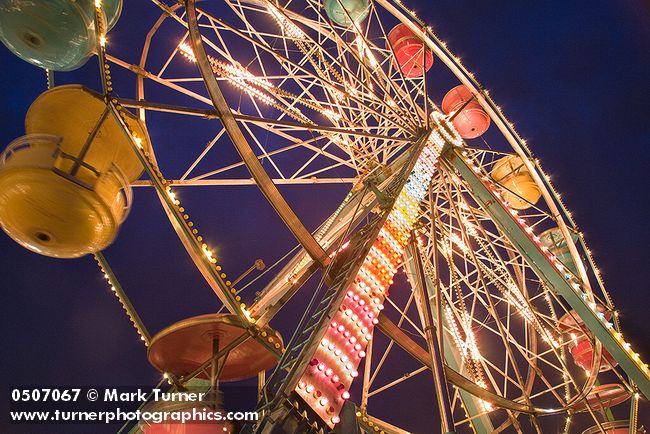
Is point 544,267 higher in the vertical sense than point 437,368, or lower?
lower

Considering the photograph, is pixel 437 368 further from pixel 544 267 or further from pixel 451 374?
pixel 544 267

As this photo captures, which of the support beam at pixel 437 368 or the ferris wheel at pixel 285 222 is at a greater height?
the ferris wheel at pixel 285 222

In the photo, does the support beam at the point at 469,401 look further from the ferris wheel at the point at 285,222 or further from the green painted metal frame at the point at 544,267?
the green painted metal frame at the point at 544,267

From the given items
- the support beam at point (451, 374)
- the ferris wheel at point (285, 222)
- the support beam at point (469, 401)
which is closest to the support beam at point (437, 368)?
the ferris wheel at point (285, 222)

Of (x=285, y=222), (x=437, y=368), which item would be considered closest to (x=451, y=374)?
(x=437, y=368)

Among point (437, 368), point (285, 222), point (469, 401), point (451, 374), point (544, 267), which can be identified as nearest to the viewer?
point (437, 368)

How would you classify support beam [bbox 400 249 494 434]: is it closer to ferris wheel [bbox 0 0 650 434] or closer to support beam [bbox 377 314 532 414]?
ferris wheel [bbox 0 0 650 434]

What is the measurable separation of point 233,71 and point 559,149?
58.5 ft

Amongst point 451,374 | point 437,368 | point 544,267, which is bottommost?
point 451,374

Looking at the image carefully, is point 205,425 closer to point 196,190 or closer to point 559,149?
point 196,190

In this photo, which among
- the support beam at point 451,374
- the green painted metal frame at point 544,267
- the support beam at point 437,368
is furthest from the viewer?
the green painted metal frame at point 544,267

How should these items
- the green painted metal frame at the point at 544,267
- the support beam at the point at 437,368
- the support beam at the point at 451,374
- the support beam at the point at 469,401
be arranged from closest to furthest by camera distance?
the support beam at the point at 437,368, the support beam at the point at 451,374, the green painted metal frame at the point at 544,267, the support beam at the point at 469,401

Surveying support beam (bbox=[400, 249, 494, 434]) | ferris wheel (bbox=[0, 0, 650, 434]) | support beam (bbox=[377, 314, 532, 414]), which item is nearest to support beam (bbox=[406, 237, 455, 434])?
ferris wheel (bbox=[0, 0, 650, 434])

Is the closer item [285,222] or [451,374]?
[285,222]
